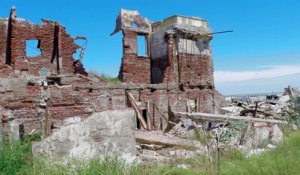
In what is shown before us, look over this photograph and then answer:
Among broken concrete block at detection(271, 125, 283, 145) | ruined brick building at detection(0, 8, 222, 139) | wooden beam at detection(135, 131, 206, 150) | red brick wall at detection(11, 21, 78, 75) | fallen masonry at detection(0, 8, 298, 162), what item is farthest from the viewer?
red brick wall at detection(11, 21, 78, 75)

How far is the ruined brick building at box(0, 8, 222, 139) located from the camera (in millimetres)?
12172

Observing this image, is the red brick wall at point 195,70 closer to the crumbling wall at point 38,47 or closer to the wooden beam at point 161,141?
the crumbling wall at point 38,47

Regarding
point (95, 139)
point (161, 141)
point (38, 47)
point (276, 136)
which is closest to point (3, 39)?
point (38, 47)

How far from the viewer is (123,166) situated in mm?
6602

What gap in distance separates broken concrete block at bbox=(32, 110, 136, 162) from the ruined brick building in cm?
442

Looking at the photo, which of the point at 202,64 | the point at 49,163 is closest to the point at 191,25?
the point at 202,64

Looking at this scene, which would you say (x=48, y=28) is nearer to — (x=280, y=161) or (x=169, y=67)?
(x=169, y=67)

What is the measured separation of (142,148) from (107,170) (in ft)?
11.6

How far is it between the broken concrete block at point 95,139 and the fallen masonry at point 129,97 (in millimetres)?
19

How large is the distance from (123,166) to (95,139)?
41.5 inches

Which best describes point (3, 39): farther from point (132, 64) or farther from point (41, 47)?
point (132, 64)

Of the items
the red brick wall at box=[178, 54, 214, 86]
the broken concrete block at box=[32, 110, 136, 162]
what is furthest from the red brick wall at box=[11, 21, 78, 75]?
the broken concrete block at box=[32, 110, 136, 162]

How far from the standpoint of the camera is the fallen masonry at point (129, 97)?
7.52 m

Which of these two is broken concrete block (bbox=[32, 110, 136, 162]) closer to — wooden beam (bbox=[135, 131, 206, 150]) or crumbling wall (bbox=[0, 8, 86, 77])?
wooden beam (bbox=[135, 131, 206, 150])
